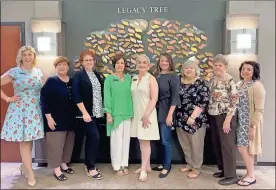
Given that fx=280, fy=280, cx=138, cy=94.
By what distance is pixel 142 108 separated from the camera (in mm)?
2572

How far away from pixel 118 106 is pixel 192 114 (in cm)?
69

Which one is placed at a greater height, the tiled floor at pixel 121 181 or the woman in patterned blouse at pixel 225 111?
the woman in patterned blouse at pixel 225 111

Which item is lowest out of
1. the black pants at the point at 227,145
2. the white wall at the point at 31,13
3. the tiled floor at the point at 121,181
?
the tiled floor at the point at 121,181

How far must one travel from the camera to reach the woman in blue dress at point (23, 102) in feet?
7.70

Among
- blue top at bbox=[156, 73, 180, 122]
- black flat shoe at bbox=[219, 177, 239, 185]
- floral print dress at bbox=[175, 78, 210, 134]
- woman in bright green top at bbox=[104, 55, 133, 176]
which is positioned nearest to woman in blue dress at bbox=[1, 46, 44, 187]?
woman in bright green top at bbox=[104, 55, 133, 176]

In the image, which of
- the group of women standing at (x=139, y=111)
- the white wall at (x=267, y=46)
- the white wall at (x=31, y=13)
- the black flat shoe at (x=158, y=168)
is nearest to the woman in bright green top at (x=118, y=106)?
the group of women standing at (x=139, y=111)

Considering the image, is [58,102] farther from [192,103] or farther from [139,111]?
[192,103]

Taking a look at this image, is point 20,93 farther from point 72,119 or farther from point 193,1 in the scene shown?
point 193,1

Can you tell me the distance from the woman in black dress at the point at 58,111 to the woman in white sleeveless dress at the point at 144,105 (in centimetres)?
60

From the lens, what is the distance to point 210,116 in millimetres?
2594

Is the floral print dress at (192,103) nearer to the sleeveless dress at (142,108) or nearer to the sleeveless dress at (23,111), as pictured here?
the sleeveless dress at (142,108)

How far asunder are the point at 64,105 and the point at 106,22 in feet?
3.40

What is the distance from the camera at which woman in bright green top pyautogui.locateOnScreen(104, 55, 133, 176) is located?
8.53 feet

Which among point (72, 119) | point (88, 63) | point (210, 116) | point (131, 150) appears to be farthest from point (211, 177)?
point (88, 63)
